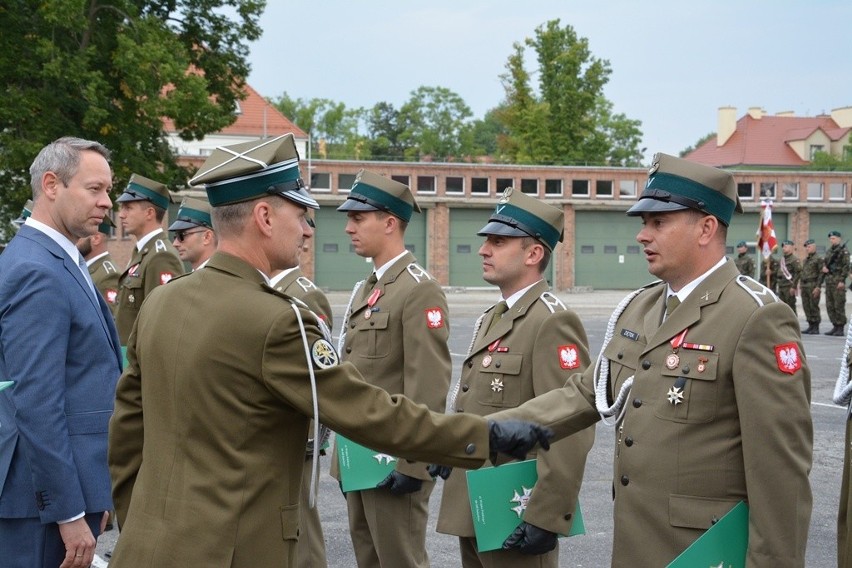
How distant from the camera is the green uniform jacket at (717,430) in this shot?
3561 millimetres

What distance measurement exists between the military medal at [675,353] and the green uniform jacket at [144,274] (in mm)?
5250

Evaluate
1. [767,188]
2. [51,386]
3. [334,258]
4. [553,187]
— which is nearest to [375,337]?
[51,386]

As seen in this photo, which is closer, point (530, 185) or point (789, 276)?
point (789, 276)

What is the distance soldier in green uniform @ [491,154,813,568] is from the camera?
357 centimetres

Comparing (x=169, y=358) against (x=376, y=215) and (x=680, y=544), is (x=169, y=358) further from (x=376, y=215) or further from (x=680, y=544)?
(x=376, y=215)

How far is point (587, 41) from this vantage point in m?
59.3

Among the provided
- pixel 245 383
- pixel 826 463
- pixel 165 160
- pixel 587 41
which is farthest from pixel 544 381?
pixel 587 41

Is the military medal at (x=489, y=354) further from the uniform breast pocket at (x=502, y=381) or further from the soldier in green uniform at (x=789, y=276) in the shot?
the soldier in green uniform at (x=789, y=276)

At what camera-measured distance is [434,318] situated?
5.92 metres

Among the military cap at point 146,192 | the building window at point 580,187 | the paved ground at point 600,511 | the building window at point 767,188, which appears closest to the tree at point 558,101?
the building window at point 580,187

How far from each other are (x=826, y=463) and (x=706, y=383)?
6.81 m

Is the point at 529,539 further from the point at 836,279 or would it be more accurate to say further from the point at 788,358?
the point at 836,279

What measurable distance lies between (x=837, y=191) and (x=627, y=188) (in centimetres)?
1241

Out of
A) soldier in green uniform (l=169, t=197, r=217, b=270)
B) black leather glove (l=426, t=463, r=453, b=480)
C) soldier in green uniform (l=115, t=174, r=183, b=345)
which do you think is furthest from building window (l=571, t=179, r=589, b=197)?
black leather glove (l=426, t=463, r=453, b=480)
